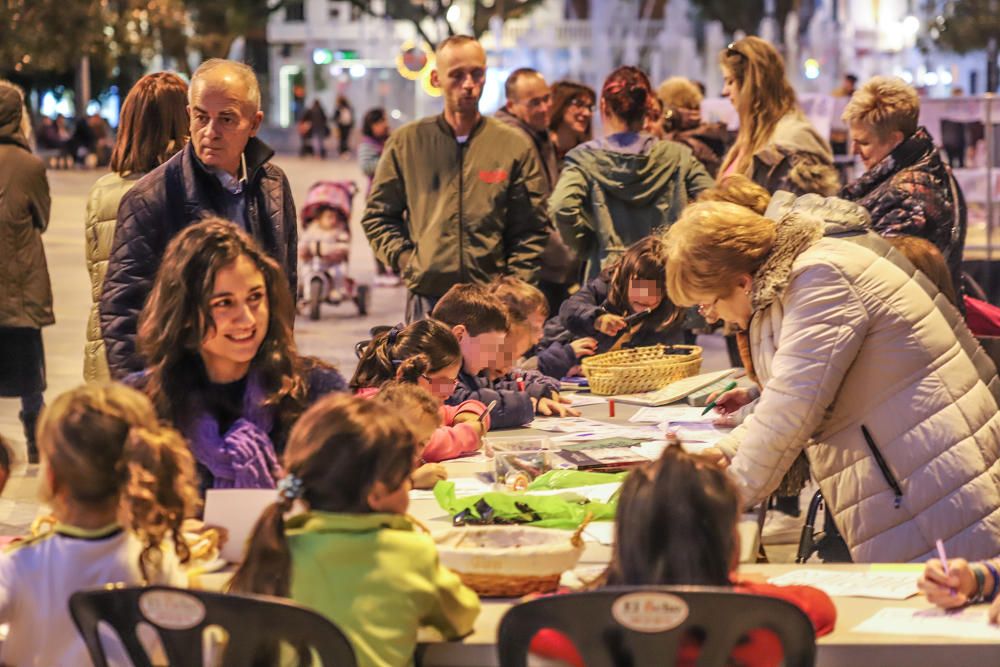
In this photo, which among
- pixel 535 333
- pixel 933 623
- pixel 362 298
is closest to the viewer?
pixel 933 623

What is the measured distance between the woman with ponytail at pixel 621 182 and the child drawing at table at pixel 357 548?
17.5ft

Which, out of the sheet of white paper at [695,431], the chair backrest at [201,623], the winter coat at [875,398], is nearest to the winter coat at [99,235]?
the sheet of white paper at [695,431]

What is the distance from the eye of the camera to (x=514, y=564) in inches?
136

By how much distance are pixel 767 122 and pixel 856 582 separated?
16.1 ft

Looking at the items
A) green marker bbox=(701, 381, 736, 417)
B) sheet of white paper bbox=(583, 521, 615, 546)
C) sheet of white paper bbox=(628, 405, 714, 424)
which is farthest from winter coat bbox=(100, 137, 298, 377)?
sheet of white paper bbox=(583, 521, 615, 546)

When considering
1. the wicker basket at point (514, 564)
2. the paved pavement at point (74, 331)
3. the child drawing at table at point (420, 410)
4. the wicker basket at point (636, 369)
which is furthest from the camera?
the paved pavement at point (74, 331)

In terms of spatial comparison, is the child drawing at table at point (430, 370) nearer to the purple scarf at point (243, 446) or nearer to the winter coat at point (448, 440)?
the winter coat at point (448, 440)

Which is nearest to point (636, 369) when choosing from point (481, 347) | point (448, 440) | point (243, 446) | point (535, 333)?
point (535, 333)

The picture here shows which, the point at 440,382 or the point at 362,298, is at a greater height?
the point at 440,382

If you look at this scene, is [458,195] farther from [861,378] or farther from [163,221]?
[861,378]

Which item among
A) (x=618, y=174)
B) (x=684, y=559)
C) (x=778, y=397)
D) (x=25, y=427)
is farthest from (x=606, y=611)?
(x=25, y=427)

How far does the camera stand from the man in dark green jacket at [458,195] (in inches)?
292

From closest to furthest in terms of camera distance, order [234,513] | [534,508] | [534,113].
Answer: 1. [234,513]
2. [534,508]
3. [534,113]

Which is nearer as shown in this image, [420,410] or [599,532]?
[599,532]
